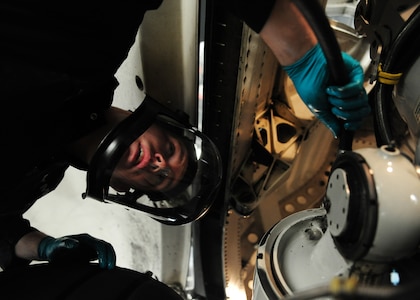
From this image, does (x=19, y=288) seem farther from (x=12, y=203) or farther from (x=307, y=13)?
(x=307, y=13)

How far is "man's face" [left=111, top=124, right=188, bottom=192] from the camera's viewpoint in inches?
45.0

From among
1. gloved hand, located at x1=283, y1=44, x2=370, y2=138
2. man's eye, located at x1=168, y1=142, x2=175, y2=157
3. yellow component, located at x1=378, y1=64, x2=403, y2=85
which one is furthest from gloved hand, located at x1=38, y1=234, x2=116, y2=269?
yellow component, located at x1=378, y1=64, x2=403, y2=85

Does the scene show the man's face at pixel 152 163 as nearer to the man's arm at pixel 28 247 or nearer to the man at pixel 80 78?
the man at pixel 80 78

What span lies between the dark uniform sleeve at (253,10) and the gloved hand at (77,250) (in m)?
0.72

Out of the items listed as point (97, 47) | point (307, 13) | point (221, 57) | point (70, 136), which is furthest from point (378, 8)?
point (70, 136)

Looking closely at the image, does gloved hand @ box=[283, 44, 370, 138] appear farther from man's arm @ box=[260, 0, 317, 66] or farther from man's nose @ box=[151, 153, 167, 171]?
man's nose @ box=[151, 153, 167, 171]

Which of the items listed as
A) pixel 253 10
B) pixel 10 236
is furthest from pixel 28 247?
pixel 253 10

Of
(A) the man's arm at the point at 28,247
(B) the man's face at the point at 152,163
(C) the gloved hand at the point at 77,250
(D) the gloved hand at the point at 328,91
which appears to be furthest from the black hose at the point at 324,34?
(A) the man's arm at the point at 28,247

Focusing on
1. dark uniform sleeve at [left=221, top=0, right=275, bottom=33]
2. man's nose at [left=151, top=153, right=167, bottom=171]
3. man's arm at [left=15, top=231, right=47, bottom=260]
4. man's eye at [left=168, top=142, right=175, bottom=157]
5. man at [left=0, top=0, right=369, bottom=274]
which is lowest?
man's arm at [left=15, top=231, right=47, bottom=260]

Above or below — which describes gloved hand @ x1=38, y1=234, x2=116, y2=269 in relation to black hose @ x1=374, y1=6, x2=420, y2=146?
below

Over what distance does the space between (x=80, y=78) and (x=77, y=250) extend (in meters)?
0.50

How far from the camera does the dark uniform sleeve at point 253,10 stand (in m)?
0.73

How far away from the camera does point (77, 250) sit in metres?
1.13

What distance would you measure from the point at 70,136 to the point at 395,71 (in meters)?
0.79
